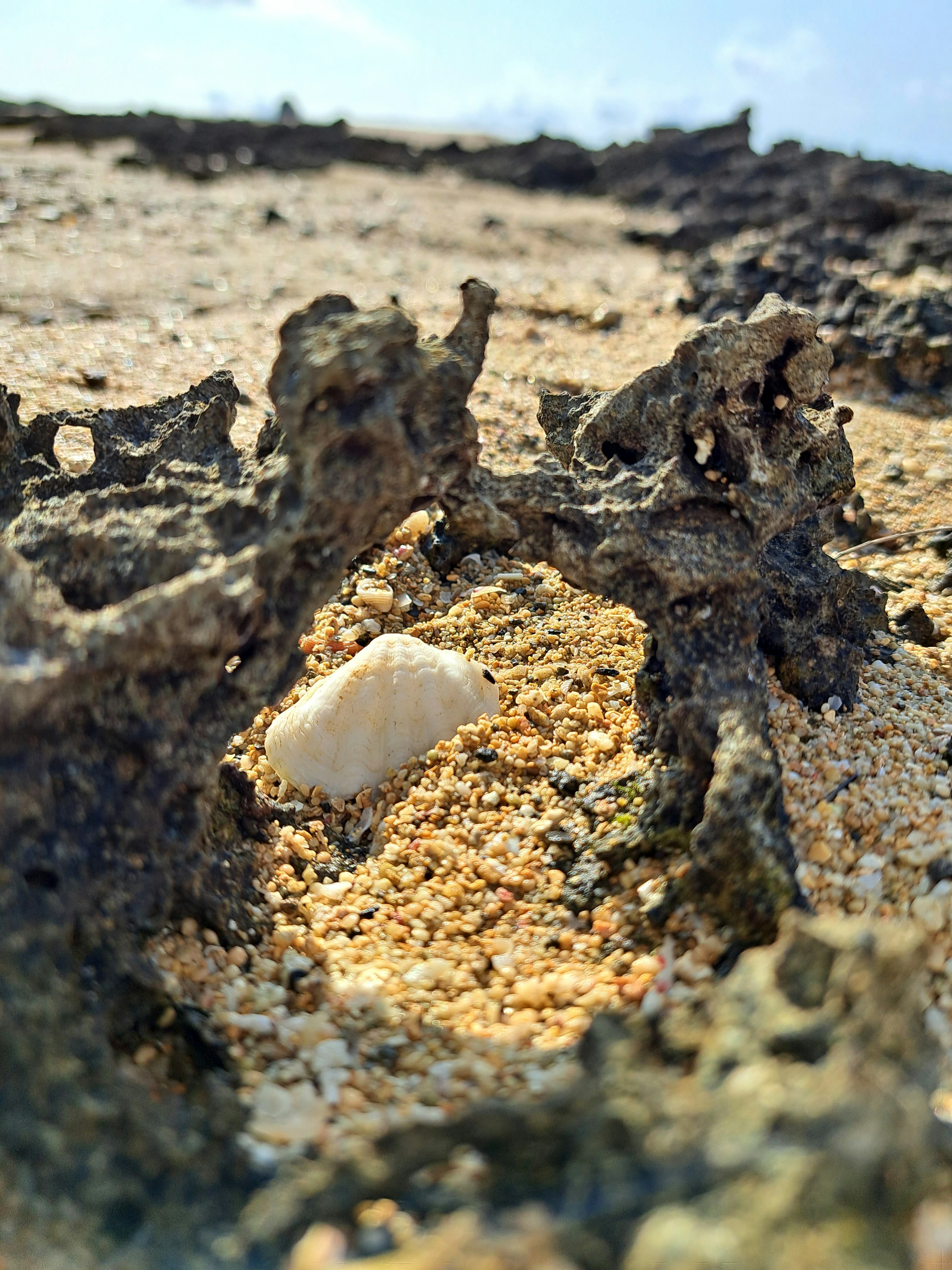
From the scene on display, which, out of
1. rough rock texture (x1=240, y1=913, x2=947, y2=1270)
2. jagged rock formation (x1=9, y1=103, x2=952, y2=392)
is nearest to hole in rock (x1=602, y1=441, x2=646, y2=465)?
rough rock texture (x1=240, y1=913, x2=947, y2=1270)

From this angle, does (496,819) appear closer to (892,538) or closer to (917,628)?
(917,628)

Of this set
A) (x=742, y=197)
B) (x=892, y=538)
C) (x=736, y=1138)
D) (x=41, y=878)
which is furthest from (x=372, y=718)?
(x=742, y=197)

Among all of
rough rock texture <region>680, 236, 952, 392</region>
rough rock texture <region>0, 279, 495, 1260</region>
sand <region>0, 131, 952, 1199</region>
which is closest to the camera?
rough rock texture <region>0, 279, 495, 1260</region>

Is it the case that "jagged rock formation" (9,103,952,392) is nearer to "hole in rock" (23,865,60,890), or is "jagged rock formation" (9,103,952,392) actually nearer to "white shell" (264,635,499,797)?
"white shell" (264,635,499,797)

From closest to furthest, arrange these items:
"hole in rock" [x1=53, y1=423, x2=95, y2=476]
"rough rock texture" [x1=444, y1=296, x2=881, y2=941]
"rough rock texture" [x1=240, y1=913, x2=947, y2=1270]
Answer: "rough rock texture" [x1=240, y1=913, x2=947, y2=1270] → "rough rock texture" [x1=444, y1=296, x2=881, y2=941] → "hole in rock" [x1=53, y1=423, x2=95, y2=476]

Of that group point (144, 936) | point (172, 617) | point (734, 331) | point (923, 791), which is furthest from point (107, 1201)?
point (734, 331)

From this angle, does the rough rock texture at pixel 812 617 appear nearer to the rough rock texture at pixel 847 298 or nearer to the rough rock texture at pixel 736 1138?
the rough rock texture at pixel 736 1138
